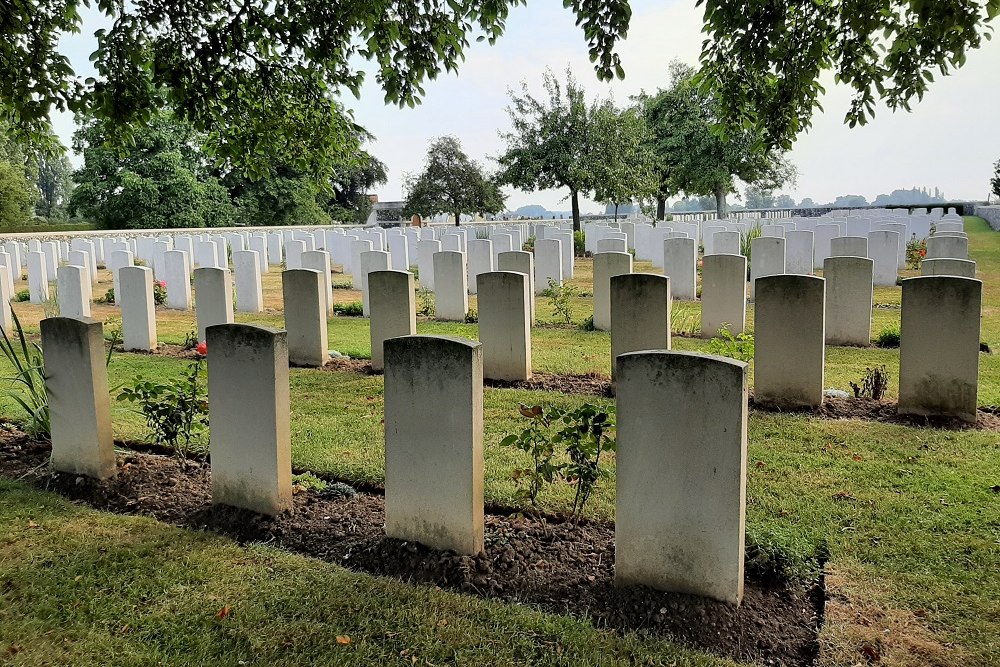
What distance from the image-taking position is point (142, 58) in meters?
6.38

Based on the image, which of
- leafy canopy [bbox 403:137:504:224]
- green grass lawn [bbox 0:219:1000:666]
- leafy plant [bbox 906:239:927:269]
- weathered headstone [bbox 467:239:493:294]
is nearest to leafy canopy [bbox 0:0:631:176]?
green grass lawn [bbox 0:219:1000:666]

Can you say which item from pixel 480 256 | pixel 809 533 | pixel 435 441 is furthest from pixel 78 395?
pixel 480 256

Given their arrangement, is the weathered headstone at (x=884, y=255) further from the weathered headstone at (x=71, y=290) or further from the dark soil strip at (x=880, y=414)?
the weathered headstone at (x=71, y=290)

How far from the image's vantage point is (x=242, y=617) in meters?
3.57

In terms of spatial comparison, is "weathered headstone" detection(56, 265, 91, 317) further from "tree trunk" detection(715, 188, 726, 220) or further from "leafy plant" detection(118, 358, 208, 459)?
"tree trunk" detection(715, 188, 726, 220)

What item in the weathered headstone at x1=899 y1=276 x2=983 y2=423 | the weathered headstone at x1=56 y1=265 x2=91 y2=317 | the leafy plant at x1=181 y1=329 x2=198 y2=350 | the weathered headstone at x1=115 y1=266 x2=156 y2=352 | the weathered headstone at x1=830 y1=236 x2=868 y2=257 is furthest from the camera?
the weathered headstone at x1=830 y1=236 x2=868 y2=257

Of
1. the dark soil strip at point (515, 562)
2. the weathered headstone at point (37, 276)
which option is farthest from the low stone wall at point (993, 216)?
the dark soil strip at point (515, 562)

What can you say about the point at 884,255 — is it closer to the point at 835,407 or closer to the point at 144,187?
the point at 835,407

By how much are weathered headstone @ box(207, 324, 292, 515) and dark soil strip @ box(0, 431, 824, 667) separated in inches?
6.0

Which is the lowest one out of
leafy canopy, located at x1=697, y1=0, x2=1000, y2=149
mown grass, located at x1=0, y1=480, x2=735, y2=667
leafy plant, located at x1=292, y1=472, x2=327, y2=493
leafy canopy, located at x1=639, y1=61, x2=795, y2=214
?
mown grass, located at x1=0, y1=480, x2=735, y2=667

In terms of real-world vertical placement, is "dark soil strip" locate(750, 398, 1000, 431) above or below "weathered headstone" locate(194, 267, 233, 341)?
below

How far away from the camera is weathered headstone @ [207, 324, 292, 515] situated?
447 centimetres

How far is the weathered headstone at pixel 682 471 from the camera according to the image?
11.2 feet

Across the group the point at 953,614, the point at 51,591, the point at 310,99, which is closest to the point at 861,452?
the point at 953,614
